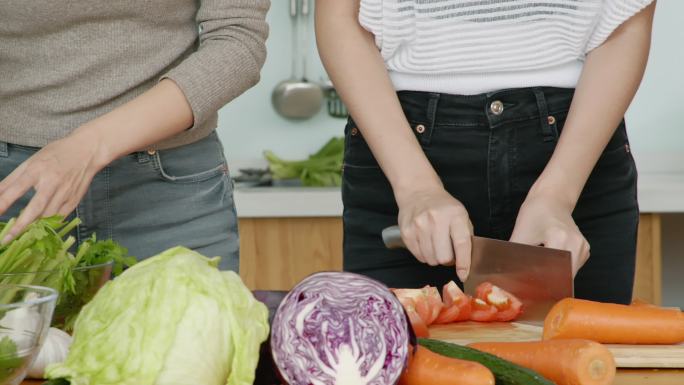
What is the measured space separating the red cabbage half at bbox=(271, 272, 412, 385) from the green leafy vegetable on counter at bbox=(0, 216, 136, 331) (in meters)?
0.28

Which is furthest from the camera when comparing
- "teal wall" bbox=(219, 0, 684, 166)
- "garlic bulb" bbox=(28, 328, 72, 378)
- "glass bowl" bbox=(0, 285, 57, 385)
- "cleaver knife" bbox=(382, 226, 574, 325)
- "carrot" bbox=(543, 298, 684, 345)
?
"teal wall" bbox=(219, 0, 684, 166)

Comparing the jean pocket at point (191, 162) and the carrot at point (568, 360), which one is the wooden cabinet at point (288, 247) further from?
the carrot at point (568, 360)

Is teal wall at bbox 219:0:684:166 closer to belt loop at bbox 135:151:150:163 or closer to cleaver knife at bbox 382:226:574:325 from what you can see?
belt loop at bbox 135:151:150:163

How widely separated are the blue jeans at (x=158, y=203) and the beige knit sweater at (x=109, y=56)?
0.13ft

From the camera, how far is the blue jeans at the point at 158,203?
1670 mm

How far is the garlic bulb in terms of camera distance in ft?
3.41

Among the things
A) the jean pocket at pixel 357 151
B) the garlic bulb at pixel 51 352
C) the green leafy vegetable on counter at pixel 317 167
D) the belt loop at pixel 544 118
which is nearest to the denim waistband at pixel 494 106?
the belt loop at pixel 544 118

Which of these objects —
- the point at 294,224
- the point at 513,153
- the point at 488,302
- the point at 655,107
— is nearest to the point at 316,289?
the point at 488,302

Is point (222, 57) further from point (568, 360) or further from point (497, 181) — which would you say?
point (568, 360)

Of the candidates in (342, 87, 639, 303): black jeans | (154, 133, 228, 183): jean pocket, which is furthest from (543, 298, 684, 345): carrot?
(154, 133, 228, 183): jean pocket

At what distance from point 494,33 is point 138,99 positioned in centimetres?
59

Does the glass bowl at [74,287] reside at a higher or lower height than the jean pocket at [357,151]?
lower

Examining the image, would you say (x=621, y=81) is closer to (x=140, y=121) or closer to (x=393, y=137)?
(x=393, y=137)

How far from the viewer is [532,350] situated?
114 cm
